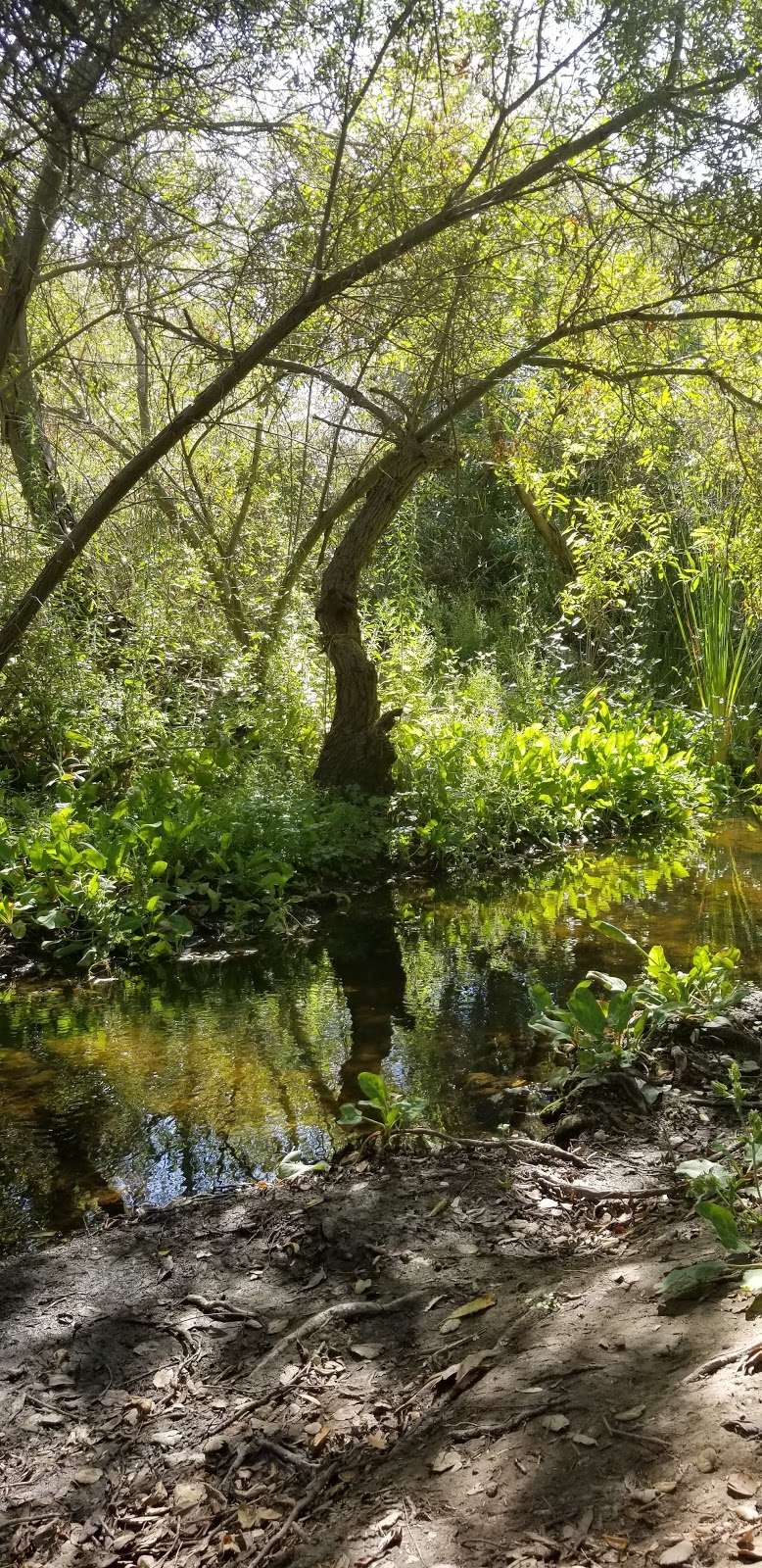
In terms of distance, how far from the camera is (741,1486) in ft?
4.90

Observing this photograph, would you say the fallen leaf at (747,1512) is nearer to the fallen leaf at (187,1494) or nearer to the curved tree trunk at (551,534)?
the fallen leaf at (187,1494)

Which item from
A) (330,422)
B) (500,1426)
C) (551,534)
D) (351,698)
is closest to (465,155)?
(330,422)

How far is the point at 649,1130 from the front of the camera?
10.8 feet

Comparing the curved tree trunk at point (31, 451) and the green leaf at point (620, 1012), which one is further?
the curved tree trunk at point (31, 451)

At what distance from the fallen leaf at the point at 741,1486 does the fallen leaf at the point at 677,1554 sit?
0.10 m

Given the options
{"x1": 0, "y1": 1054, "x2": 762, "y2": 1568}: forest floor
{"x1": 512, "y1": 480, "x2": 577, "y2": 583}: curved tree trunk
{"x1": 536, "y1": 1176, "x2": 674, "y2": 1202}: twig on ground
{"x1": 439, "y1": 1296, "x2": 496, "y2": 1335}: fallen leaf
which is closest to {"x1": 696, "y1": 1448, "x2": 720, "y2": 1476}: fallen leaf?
{"x1": 0, "y1": 1054, "x2": 762, "y2": 1568}: forest floor

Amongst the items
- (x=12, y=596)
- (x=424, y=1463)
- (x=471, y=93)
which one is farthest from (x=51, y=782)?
(x=424, y=1463)

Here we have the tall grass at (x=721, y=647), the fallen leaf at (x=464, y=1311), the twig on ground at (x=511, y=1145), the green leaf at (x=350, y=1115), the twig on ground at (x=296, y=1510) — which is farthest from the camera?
the tall grass at (x=721, y=647)

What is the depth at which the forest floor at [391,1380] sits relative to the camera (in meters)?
1.61

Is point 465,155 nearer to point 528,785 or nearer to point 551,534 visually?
point 528,785

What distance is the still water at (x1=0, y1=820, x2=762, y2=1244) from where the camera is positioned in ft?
11.8

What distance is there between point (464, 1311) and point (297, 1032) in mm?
2496

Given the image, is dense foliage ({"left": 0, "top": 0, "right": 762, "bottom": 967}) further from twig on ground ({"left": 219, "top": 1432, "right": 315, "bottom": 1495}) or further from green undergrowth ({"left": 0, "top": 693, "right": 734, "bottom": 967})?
twig on ground ({"left": 219, "top": 1432, "right": 315, "bottom": 1495})

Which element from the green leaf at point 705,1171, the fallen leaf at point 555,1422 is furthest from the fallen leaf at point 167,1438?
the green leaf at point 705,1171
